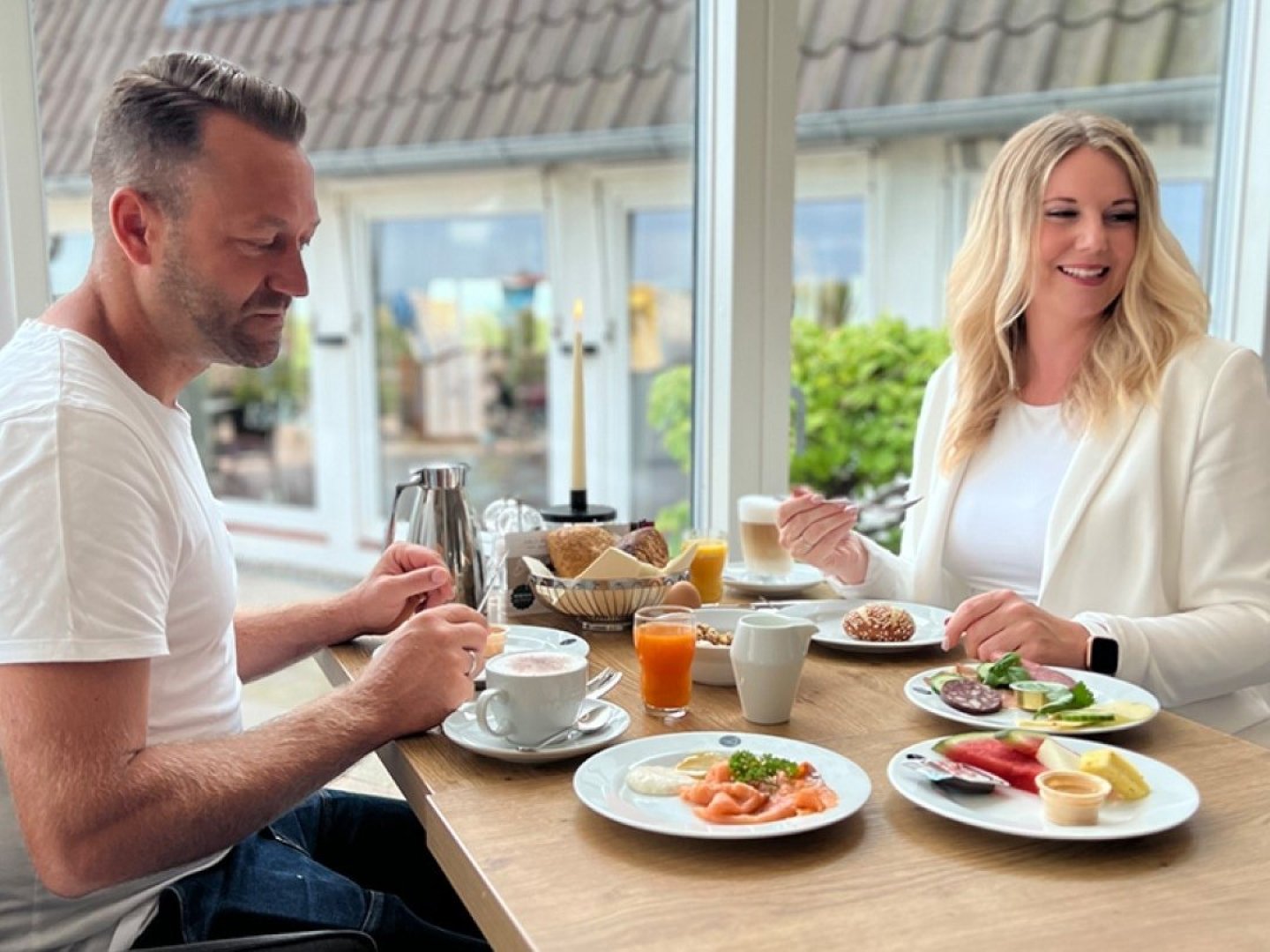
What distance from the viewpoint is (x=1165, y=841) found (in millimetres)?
1009

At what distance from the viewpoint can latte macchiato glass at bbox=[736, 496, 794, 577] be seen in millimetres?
1934

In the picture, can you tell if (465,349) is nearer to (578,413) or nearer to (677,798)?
(578,413)

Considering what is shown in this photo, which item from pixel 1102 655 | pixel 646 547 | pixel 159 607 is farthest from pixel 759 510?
pixel 159 607

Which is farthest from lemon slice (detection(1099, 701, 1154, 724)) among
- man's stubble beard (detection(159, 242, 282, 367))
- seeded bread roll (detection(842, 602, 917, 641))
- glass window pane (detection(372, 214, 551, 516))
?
glass window pane (detection(372, 214, 551, 516))

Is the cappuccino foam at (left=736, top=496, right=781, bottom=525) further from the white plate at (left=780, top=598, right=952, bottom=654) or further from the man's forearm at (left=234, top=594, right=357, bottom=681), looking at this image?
the man's forearm at (left=234, top=594, right=357, bottom=681)

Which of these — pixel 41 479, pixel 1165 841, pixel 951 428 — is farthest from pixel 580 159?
pixel 1165 841

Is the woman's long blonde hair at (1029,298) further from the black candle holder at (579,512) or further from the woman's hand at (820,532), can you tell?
the black candle holder at (579,512)

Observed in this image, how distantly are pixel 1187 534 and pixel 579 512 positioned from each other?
0.94 meters

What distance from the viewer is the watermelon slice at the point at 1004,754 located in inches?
43.4

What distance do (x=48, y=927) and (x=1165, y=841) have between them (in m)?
1.07

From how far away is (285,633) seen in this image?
5.19ft

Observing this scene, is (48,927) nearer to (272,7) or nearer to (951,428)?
(951,428)

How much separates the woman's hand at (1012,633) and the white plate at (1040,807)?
32 centimetres

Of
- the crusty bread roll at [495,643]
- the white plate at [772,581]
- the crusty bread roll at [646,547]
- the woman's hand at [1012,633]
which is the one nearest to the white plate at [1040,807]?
the woman's hand at [1012,633]
